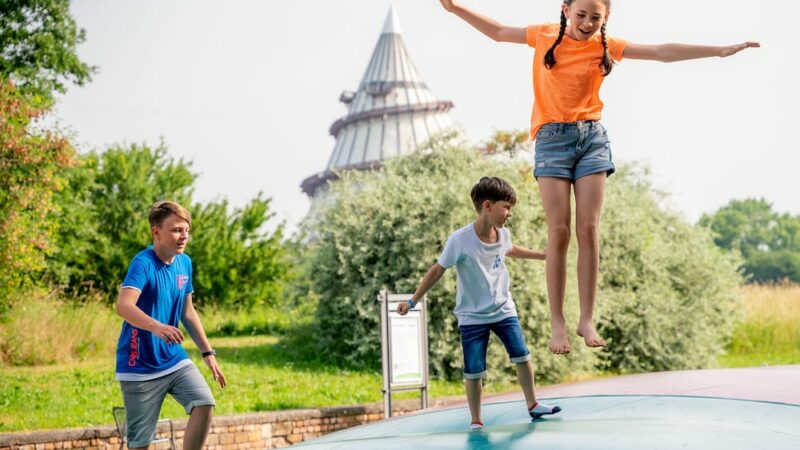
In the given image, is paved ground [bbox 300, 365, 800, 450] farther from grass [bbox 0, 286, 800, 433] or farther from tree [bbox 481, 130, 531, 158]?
tree [bbox 481, 130, 531, 158]

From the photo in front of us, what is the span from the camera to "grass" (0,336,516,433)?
11977mm

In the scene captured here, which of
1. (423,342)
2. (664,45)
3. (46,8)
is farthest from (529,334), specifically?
(46,8)

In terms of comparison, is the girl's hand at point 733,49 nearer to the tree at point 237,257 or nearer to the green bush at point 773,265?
the tree at point 237,257

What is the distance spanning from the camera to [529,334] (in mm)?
16453

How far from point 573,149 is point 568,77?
0.32 metres

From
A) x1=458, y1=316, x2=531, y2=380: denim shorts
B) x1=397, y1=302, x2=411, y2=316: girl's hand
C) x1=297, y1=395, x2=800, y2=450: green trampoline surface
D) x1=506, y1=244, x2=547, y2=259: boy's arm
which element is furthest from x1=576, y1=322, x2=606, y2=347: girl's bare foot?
x1=397, y1=302, x2=411, y2=316: girl's hand

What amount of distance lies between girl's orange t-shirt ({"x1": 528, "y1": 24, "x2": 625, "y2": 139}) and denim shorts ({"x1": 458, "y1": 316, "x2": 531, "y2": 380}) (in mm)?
1257

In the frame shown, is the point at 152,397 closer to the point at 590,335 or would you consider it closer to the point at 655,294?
the point at 590,335

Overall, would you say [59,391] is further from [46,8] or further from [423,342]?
Result: [46,8]

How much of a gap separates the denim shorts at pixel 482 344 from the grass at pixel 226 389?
293 inches

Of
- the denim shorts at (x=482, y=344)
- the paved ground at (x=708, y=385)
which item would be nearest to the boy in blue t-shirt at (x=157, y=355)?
the denim shorts at (x=482, y=344)

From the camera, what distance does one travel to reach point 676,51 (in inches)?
170

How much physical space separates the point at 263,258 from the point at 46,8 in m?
9.35

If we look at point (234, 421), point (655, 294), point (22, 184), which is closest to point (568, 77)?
point (234, 421)
